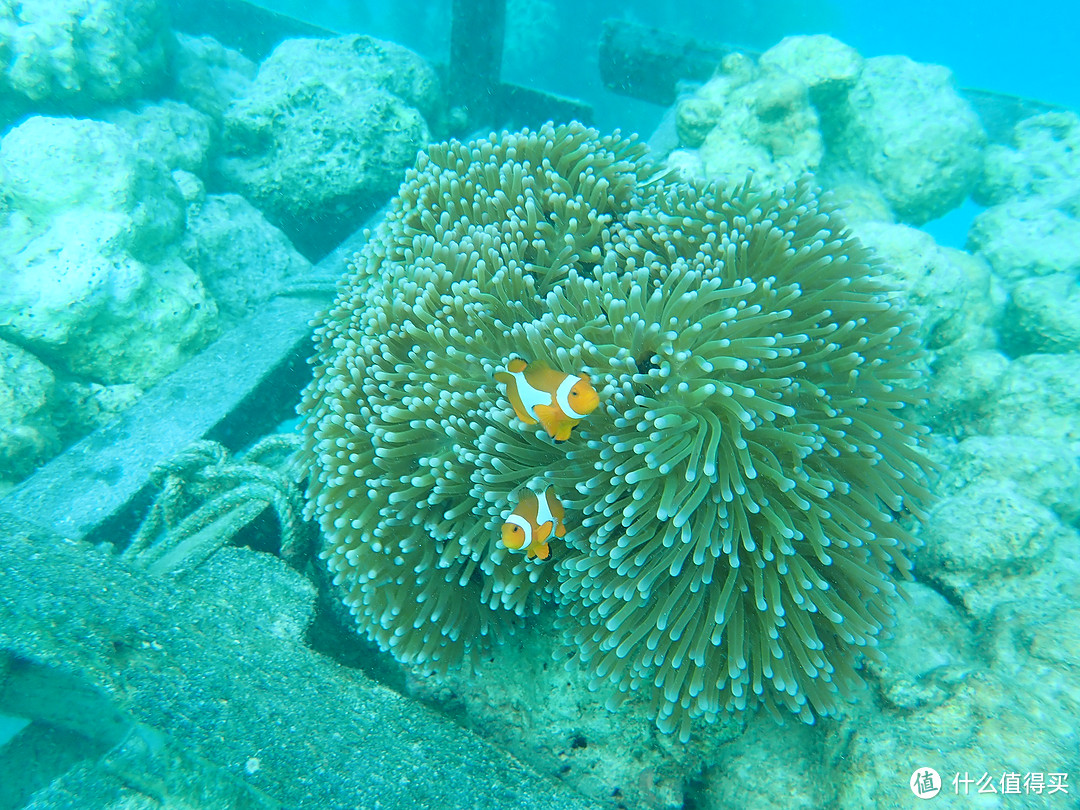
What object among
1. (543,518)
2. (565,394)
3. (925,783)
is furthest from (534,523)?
(925,783)

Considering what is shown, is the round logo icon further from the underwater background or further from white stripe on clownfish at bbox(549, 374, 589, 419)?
white stripe on clownfish at bbox(549, 374, 589, 419)

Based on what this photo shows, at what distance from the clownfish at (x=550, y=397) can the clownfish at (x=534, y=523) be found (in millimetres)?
270

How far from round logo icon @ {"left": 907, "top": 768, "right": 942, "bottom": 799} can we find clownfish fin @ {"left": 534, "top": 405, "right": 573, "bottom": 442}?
200cm

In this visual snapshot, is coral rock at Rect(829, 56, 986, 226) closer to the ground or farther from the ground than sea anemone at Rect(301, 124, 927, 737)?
farther from the ground

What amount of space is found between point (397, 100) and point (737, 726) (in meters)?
7.34

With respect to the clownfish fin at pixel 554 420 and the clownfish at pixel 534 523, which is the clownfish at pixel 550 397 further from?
the clownfish at pixel 534 523

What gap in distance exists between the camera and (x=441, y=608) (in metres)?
2.74

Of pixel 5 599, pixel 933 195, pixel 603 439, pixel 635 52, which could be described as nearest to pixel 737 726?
pixel 603 439

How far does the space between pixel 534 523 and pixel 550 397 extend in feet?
1.59

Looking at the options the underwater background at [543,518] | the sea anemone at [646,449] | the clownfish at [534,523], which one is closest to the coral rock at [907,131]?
the underwater background at [543,518]

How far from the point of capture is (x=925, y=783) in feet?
7.39

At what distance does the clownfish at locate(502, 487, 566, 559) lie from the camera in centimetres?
204

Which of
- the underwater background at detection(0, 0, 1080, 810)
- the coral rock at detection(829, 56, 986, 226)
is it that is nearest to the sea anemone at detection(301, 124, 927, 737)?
the underwater background at detection(0, 0, 1080, 810)

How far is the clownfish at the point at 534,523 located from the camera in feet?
6.69
